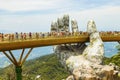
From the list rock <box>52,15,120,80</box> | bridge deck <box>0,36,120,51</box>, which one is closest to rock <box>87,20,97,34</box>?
rock <box>52,15,120,80</box>

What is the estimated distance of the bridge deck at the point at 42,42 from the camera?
41.5 metres

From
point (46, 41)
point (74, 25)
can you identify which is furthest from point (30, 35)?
point (74, 25)

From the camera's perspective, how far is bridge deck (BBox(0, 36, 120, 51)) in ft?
136

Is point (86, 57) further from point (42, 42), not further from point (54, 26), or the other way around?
point (54, 26)

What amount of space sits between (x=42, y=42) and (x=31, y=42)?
2.76 metres

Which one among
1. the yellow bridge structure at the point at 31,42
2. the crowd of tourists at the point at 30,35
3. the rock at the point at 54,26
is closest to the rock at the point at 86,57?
the rock at the point at 54,26

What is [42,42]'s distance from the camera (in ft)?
157

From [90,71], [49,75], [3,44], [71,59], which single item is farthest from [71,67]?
[49,75]

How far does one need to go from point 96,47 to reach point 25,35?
12182mm

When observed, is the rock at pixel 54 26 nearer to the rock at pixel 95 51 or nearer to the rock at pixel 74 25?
the rock at pixel 74 25

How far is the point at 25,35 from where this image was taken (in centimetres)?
4459

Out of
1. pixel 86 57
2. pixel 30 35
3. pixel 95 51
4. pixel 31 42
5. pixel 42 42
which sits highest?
pixel 30 35

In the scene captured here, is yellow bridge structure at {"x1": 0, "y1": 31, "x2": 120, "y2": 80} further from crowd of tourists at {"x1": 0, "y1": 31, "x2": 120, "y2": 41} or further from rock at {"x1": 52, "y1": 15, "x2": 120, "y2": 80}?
rock at {"x1": 52, "y1": 15, "x2": 120, "y2": 80}

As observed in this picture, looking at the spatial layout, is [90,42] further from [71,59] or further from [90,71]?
[90,71]
